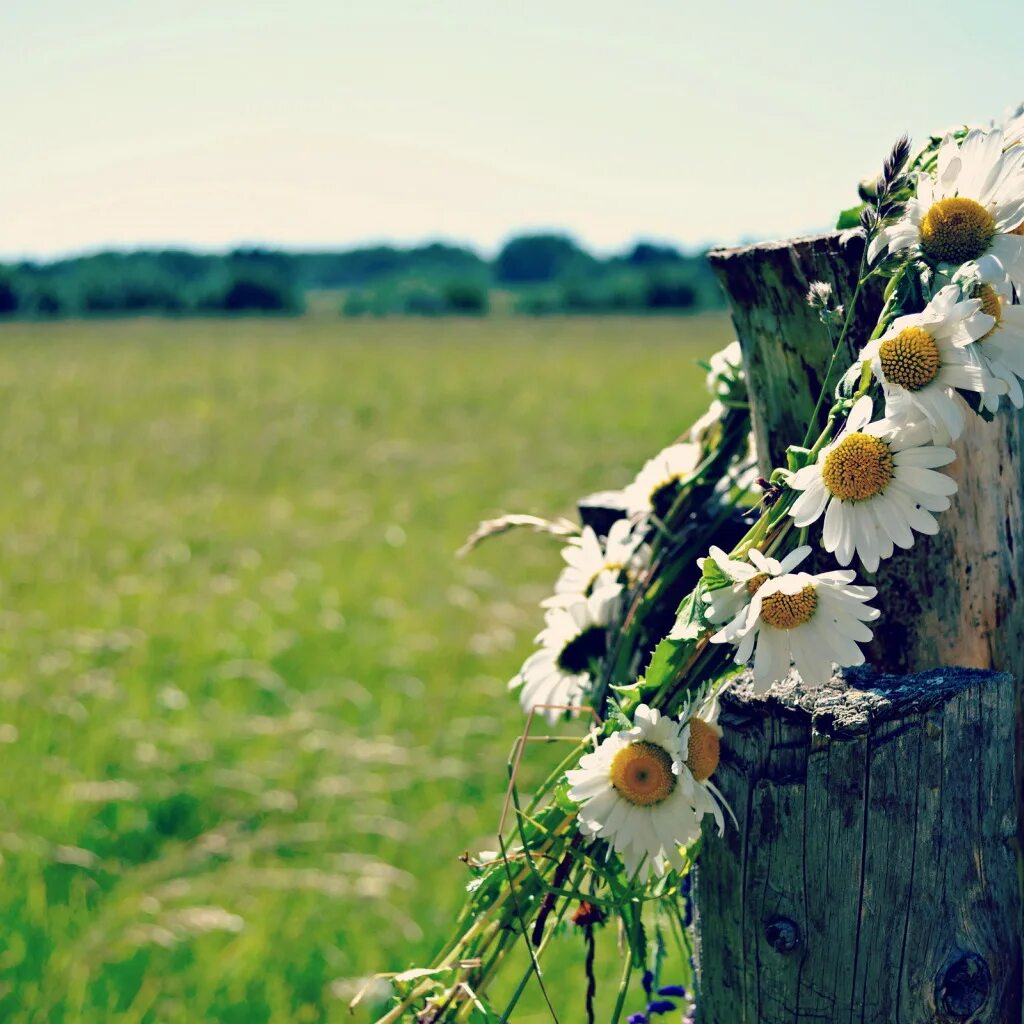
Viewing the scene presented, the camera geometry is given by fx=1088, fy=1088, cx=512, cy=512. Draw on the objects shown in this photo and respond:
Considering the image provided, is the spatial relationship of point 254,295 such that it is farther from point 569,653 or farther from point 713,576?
point 713,576

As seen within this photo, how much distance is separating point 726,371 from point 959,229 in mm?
641

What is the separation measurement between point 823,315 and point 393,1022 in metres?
1.04

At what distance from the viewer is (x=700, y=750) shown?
132 centimetres

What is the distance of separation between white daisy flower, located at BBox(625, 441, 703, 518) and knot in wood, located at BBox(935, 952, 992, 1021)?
2.53 ft

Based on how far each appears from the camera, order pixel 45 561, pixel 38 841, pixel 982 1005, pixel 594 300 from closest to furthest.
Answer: pixel 982 1005, pixel 38 841, pixel 45 561, pixel 594 300

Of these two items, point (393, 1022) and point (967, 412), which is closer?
point (393, 1022)

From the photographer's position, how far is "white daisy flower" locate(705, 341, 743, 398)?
182 cm

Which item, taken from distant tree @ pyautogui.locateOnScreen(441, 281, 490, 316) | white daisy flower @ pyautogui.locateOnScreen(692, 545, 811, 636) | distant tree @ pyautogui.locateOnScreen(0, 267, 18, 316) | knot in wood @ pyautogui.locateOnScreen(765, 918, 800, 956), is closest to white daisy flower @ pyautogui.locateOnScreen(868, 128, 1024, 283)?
white daisy flower @ pyautogui.locateOnScreen(692, 545, 811, 636)

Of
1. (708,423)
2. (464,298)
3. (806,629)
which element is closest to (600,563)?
(708,423)

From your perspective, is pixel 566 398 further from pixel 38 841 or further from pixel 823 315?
pixel 823 315

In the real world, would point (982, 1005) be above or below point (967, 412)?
below

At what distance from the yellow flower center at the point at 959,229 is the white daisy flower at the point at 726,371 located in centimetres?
59

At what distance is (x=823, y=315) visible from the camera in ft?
4.16

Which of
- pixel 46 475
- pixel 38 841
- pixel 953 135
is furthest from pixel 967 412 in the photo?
pixel 46 475
